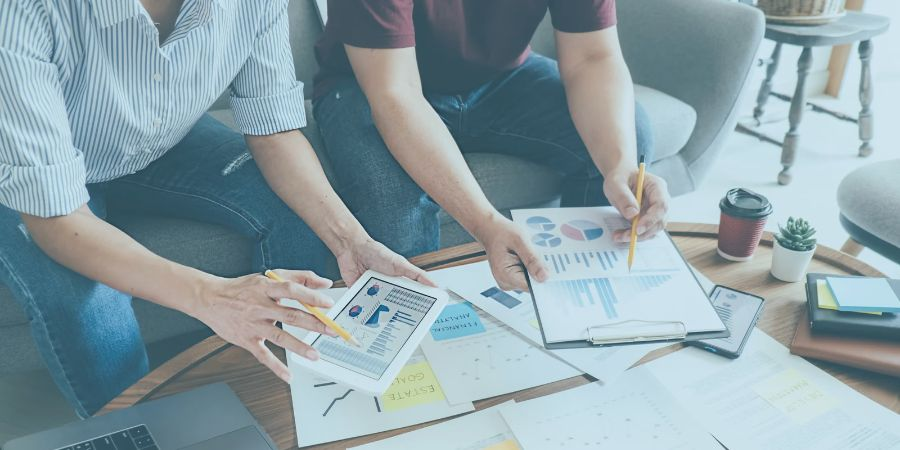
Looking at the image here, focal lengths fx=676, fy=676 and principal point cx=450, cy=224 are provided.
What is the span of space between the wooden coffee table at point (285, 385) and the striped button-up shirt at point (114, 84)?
0.25 meters

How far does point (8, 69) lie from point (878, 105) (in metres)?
3.16

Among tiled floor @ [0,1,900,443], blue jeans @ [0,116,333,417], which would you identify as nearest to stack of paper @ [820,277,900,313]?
blue jeans @ [0,116,333,417]

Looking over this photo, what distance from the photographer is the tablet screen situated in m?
0.77

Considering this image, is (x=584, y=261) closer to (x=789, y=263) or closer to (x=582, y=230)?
(x=582, y=230)

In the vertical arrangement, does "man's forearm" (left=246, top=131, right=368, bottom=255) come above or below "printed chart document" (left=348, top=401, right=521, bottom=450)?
above

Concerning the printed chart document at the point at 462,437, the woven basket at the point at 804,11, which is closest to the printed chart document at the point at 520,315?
the printed chart document at the point at 462,437

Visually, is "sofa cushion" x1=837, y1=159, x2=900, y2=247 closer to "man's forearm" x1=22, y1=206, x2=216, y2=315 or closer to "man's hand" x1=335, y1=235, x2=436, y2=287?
"man's hand" x1=335, y1=235, x2=436, y2=287

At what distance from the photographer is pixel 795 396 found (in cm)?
79

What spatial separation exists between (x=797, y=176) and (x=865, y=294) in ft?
5.06

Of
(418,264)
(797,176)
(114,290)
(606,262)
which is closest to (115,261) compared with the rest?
(114,290)

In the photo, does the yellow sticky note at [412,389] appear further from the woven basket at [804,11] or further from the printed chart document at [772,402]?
the woven basket at [804,11]

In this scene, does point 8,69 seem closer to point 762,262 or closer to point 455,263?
point 455,263

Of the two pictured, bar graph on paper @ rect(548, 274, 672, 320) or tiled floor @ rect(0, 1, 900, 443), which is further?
tiled floor @ rect(0, 1, 900, 443)

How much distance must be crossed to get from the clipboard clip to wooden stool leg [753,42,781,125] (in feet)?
6.55
